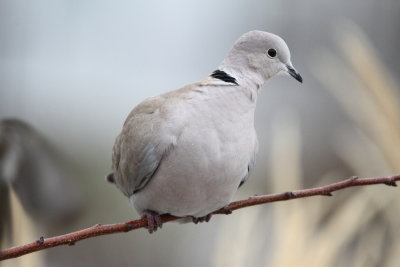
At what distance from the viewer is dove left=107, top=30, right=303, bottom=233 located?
54 cm

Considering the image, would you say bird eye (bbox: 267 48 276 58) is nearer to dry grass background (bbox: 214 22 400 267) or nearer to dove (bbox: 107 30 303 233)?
dove (bbox: 107 30 303 233)

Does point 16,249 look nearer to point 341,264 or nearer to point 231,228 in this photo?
point 231,228

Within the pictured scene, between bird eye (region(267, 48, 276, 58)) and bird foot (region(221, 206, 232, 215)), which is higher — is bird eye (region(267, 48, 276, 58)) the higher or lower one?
the higher one

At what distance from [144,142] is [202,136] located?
0.23 ft

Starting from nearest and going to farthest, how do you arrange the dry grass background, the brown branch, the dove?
the brown branch → the dove → the dry grass background

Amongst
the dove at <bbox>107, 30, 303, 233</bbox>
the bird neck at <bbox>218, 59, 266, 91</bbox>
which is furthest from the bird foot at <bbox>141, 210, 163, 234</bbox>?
the bird neck at <bbox>218, 59, 266, 91</bbox>

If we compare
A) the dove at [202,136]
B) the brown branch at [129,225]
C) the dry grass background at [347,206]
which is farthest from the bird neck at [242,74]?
the dry grass background at [347,206]

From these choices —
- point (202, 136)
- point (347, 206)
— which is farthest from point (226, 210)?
point (347, 206)

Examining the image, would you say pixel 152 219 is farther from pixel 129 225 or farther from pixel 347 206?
pixel 347 206

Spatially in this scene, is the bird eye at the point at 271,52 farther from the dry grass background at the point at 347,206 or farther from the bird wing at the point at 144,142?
the dry grass background at the point at 347,206

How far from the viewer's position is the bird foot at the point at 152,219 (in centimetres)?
58

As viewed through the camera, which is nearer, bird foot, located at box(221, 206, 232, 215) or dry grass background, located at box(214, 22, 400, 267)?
bird foot, located at box(221, 206, 232, 215)

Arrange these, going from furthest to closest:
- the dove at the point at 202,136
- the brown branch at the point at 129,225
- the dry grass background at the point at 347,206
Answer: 1. the dry grass background at the point at 347,206
2. the dove at the point at 202,136
3. the brown branch at the point at 129,225

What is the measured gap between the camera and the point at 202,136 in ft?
1.86
